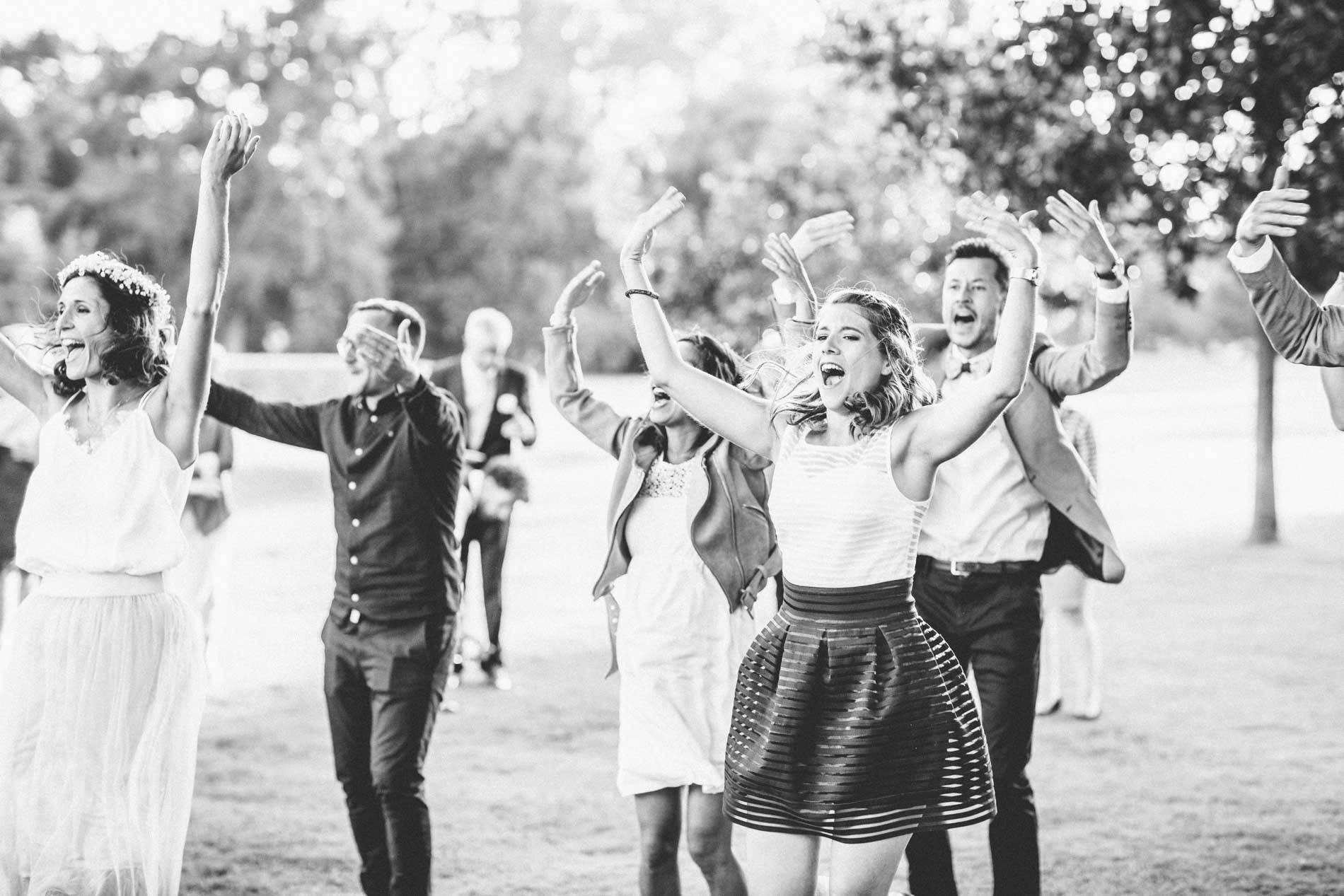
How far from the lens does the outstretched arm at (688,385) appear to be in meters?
3.91

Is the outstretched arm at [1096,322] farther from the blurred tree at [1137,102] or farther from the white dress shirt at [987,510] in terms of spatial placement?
the blurred tree at [1137,102]

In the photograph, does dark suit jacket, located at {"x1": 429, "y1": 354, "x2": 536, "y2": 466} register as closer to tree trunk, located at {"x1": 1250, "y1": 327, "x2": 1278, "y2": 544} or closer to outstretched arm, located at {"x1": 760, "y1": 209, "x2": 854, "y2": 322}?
outstretched arm, located at {"x1": 760, "y1": 209, "x2": 854, "y2": 322}

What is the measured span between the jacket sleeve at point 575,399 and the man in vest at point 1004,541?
112 centimetres

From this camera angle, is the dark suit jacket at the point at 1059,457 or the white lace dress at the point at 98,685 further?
the dark suit jacket at the point at 1059,457

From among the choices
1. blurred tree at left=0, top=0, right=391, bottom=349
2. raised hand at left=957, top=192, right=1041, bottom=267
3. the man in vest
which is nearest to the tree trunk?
the man in vest

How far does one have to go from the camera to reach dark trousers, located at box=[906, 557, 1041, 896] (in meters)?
4.60

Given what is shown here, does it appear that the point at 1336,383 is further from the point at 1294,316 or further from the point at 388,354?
the point at 388,354

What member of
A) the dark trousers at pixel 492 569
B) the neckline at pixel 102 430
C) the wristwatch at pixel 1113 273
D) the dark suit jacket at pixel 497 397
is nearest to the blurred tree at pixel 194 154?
the dark suit jacket at pixel 497 397

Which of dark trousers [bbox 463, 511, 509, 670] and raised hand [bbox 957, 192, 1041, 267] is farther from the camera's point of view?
dark trousers [bbox 463, 511, 509, 670]

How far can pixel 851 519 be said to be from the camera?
3590mm

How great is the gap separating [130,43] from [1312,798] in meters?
37.9

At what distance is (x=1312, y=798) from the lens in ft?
21.1

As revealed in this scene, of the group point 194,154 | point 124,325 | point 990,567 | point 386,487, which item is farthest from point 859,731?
point 194,154

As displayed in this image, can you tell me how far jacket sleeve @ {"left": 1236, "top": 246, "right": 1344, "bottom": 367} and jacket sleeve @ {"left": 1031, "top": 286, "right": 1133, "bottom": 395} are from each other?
0.42 m
